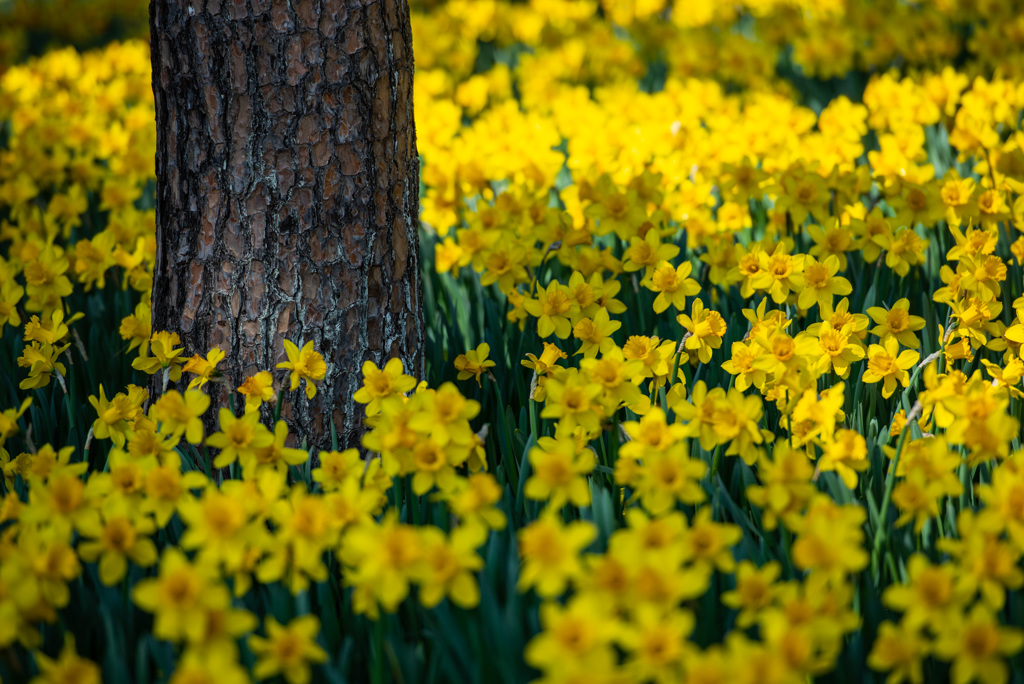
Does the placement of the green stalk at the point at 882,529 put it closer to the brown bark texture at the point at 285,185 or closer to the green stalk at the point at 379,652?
the green stalk at the point at 379,652

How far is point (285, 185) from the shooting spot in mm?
1829

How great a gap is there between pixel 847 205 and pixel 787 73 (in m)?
2.88

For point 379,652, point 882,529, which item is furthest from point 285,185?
point 882,529

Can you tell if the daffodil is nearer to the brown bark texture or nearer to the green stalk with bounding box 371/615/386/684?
the green stalk with bounding box 371/615/386/684

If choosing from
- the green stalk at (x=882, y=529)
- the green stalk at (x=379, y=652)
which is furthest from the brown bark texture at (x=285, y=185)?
the green stalk at (x=882, y=529)

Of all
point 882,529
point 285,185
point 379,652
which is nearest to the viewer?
point 379,652

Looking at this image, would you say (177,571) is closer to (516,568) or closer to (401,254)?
(516,568)

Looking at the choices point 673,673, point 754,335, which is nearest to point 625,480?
point 673,673

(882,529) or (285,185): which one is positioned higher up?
(285,185)

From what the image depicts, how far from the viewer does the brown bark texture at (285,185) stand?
70.4 inches

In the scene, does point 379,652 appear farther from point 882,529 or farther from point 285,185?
point 285,185

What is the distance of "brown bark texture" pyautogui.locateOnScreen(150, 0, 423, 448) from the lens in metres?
1.79

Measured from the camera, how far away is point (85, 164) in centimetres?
343

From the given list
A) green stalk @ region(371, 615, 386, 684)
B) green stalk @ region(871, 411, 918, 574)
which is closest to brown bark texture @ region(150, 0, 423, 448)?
green stalk @ region(371, 615, 386, 684)
